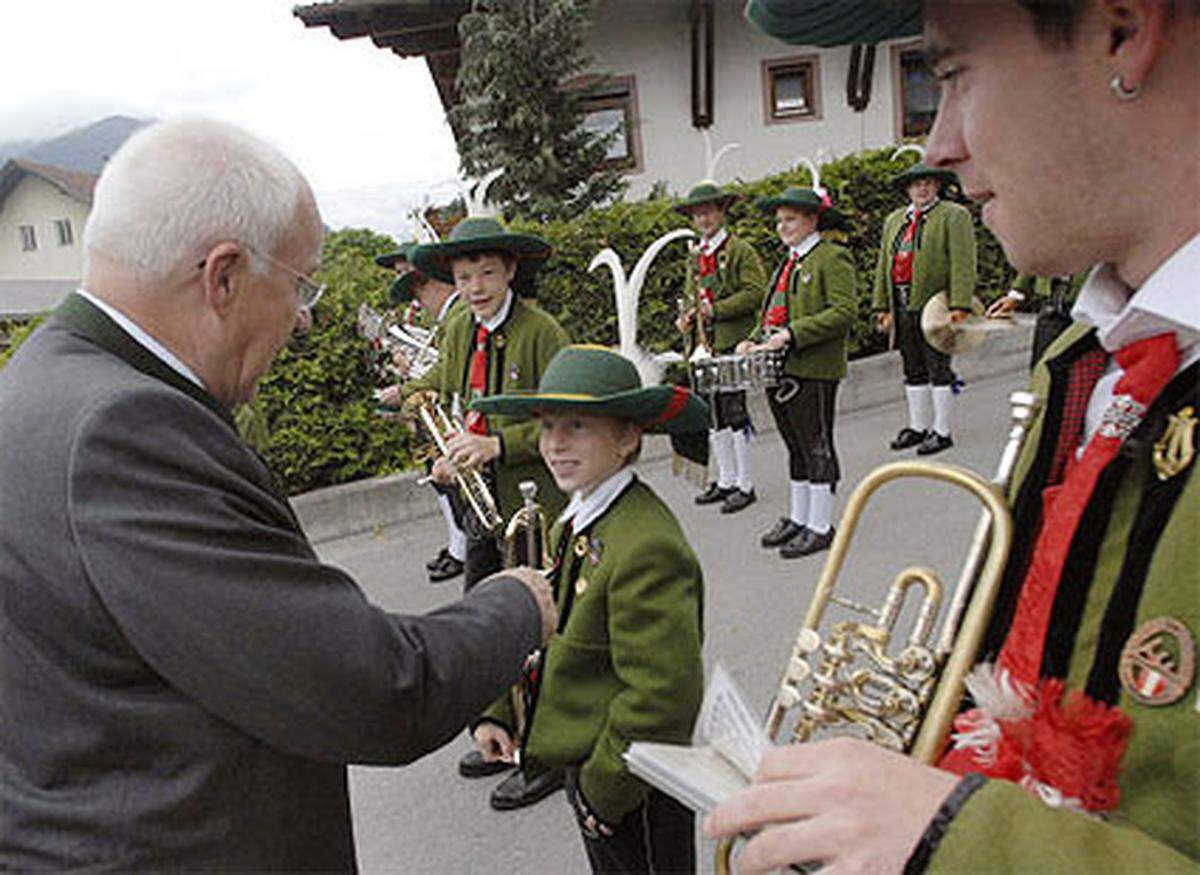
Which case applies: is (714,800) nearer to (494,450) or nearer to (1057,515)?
(1057,515)

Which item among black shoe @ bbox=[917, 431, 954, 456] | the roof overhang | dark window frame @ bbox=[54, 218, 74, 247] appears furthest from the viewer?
dark window frame @ bbox=[54, 218, 74, 247]

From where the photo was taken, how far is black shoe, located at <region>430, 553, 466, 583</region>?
237 inches

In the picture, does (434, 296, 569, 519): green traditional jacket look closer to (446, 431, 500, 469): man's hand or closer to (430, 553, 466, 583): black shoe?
(446, 431, 500, 469): man's hand

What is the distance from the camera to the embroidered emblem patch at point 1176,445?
2.77ft

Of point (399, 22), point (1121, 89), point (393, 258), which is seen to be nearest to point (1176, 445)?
point (1121, 89)

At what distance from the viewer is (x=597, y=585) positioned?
89.7 inches

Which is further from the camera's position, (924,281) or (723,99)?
(723,99)

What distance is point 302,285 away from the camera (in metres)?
1.62

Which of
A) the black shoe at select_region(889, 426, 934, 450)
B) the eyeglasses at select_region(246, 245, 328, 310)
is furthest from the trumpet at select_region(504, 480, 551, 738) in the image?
the black shoe at select_region(889, 426, 934, 450)

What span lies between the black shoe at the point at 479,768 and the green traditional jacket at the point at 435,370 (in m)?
2.09

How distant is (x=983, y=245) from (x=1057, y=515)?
10.2 m

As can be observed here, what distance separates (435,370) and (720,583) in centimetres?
208

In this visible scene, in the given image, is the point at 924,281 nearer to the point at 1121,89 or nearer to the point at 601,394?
the point at 601,394

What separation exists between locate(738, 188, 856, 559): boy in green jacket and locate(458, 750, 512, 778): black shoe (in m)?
2.39
